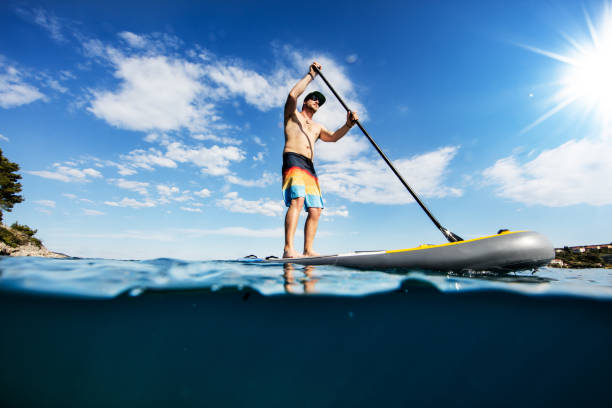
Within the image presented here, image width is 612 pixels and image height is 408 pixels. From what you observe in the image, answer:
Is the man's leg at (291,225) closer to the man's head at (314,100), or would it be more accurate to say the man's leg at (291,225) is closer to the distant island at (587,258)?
the man's head at (314,100)

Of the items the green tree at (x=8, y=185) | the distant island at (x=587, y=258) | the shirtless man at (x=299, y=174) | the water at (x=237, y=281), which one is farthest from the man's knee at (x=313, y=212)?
the green tree at (x=8, y=185)

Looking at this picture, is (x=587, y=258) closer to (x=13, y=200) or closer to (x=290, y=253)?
(x=290, y=253)

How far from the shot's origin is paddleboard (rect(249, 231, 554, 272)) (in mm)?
3373

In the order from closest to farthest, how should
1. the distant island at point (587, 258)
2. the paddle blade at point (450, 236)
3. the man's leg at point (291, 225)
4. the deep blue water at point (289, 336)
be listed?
the deep blue water at point (289, 336), the paddle blade at point (450, 236), the man's leg at point (291, 225), the distant island at point (587, 258)

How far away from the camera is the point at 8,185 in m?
21.3

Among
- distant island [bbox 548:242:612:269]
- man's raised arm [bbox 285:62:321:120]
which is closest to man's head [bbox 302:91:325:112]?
man's raised arm [bbox 285:62:321:120]

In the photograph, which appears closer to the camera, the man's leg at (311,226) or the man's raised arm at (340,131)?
the man's leg at (311,226)

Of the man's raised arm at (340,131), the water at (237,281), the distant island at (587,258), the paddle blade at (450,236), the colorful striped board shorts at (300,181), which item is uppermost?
the man's raised arm at (340,131)

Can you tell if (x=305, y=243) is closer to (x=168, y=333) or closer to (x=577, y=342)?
(x=168, y=333)

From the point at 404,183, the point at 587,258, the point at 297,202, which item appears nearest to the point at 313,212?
the point at 297,202

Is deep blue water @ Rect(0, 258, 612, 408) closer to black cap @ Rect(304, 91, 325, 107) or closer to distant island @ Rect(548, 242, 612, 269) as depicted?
distant island @ Rect(548, 242, 612, 269)

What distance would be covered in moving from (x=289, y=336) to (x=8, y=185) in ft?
96.6

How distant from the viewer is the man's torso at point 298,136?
198 inches

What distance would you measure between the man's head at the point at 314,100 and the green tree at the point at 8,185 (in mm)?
28113
